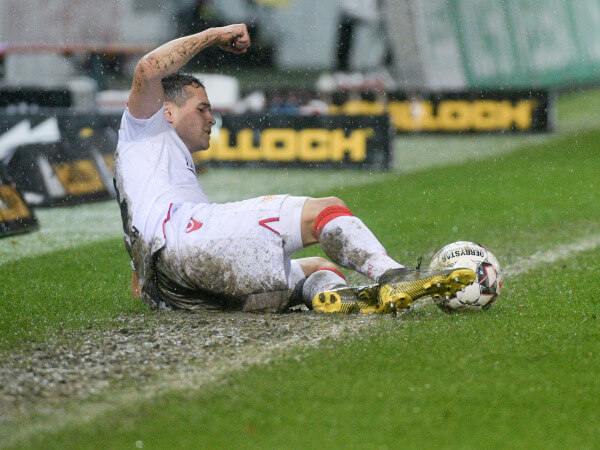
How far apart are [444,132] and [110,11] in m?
19.0

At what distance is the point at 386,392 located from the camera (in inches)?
140

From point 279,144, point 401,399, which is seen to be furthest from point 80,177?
point 401,399

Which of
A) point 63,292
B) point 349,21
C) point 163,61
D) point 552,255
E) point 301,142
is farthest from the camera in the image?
point 349,21

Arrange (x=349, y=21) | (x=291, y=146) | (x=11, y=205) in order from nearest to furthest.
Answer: (x=11, y=205)
(x=291, y=146)
(x=349, y=21)

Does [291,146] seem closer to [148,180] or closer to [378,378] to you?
[148,180]

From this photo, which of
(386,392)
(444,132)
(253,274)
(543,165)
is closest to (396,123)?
(444,132)

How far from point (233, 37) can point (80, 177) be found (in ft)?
22.3

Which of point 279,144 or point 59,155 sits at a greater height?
point 59,155

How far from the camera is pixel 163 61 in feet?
16.9

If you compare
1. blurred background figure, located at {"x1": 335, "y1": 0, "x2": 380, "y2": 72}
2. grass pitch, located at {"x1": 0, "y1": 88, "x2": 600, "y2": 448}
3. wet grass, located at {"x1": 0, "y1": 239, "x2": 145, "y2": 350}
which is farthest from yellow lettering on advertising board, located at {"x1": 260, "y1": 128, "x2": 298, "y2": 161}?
blurred background figure, located at {"x1": 335, "y1": 0, "x2": 380, "y2": 72}

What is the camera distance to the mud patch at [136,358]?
3.48 m

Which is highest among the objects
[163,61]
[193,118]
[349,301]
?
[163,61]

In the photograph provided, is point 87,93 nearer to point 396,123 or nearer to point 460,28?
point 396,123

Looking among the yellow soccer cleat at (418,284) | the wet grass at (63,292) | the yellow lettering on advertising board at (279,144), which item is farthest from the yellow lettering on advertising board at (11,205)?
the yellow lettering on advertising board at (279,144)
